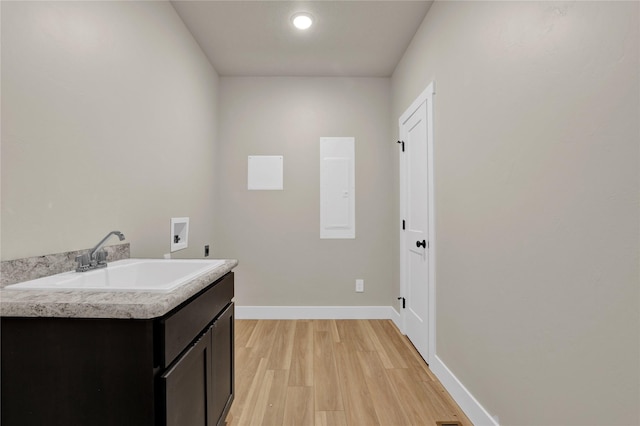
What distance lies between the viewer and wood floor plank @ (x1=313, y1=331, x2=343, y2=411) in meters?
1.85

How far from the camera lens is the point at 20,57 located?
1100 mm

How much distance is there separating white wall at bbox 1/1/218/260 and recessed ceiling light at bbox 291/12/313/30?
3.07 feet

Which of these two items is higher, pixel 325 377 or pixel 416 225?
pixel 416 225

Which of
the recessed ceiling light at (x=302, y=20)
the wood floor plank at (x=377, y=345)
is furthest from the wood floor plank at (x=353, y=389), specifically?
the recessed ceiling light at (x=302, y=20)

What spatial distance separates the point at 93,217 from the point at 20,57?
703 millimetres

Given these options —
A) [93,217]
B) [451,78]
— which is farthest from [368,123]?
[93,217]

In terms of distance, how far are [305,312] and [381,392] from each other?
151 centimetres

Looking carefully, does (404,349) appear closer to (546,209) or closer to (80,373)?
(546,209)

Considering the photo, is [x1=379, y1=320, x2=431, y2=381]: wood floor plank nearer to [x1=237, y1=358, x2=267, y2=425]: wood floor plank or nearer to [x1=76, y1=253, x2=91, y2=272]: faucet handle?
[x1=237, y1=358, x2=267, y2=425]: wood floor plank

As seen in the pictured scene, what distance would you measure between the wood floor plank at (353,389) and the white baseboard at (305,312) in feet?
2.26

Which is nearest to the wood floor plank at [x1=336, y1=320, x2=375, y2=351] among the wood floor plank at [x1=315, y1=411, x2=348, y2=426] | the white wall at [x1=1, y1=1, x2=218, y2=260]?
the wood floor plank at [x1=315, y1=411, x2=348, y2=426]

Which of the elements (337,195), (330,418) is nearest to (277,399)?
(330,418)

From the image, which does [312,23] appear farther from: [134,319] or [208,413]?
[208,413]

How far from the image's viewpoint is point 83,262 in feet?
4.19
